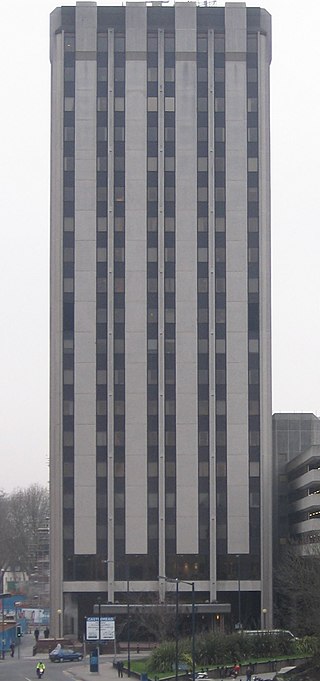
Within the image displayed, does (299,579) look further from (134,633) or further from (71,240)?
(71,240)

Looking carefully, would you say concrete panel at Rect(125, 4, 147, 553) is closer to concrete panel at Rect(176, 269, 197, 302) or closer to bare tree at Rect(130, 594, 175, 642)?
concrete panel at Rect(176, 269, 197, 302)

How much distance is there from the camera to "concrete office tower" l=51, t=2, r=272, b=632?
5098 inches

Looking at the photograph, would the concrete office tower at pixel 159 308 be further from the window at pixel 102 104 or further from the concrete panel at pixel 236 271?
the window at pixel 102 104

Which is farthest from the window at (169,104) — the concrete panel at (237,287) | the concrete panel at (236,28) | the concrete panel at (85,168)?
the concrete panel at (237,287)

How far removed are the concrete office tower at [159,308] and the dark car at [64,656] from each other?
15.6 meters

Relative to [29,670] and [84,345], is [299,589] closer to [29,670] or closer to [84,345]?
[29,670]

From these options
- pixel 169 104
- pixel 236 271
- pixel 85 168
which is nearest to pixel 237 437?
pixel 236 271

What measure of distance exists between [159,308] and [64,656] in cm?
3829

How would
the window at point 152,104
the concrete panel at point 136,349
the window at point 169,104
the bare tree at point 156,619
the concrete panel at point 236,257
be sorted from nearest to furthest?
1. the bare tree at point 156,619
2. the concrete panel at point 136,349
3. the concrete panel at point 236,257
4. the window at point 169,104
5. the window at point 152,104

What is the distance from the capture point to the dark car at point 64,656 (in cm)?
11112

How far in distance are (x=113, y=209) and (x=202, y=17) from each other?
78.1ft

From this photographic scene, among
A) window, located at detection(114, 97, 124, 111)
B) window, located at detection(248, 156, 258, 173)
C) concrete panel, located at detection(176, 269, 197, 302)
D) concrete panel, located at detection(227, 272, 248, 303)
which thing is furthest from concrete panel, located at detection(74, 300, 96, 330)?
window, located at detection(248, 156, 258, 173)

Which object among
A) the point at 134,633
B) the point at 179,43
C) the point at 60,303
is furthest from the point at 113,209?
the point at 134,633

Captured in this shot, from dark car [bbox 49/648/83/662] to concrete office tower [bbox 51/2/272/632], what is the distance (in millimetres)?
15615
